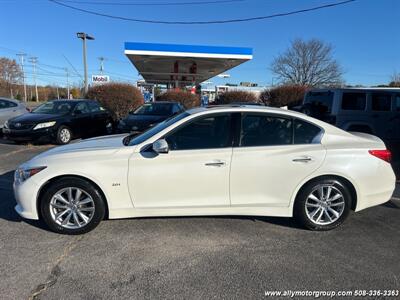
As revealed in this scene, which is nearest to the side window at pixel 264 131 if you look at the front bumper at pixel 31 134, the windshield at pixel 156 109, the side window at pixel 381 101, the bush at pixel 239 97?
the side window at pixel 381 101

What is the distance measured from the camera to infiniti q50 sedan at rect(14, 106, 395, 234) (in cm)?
407

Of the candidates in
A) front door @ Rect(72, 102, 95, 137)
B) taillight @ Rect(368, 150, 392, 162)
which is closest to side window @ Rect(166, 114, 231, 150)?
taillight @ Rect(368, 150, 392, 162)

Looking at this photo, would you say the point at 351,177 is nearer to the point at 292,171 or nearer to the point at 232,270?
the point at 292,171

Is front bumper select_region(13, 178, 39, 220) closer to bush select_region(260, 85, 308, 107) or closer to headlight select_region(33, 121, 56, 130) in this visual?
headlight select_region(33, 121, 56, 130)

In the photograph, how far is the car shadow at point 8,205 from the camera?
4.52m

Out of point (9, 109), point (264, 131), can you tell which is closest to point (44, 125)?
point (9, 109)

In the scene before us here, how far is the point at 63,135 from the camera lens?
442 inches

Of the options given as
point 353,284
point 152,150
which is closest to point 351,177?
point 353,284

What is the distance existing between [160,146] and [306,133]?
1861 millimetres

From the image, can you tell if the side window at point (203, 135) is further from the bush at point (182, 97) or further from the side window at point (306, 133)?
the bush at point (182, 97)

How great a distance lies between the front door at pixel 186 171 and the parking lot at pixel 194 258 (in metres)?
0.44

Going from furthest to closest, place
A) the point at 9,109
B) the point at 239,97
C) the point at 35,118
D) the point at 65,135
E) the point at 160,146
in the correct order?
the point at 239,97 → the point at 9,109 → the point at 65,135 → the point at 35,118 → the point at 160,146

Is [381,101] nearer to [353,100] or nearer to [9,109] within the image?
[353,100]

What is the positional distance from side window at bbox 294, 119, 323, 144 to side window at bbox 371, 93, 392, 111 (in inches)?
235
